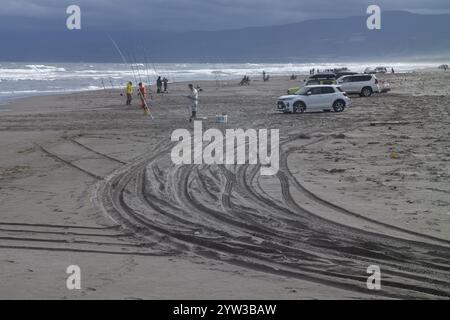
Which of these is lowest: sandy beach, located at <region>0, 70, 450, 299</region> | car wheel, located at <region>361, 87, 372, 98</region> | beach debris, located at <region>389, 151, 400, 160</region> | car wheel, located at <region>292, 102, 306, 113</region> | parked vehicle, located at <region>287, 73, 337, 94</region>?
sandy beach, located at <region>0, 70, 450, 299</region>

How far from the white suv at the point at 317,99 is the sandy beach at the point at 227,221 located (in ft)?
34.8

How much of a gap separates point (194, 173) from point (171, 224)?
460 cm

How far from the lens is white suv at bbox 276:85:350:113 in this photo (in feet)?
103

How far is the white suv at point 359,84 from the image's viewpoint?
4256cm

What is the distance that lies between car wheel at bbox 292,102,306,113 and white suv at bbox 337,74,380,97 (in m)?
11.8

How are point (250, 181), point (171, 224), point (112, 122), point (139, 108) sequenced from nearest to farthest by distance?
1. point (171, 224)
2. point (250, 181)
3. point (112, 122)
4. point (139, 108)

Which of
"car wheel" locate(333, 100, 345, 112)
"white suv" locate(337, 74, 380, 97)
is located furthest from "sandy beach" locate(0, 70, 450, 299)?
"white suv" locate(337, 74, 380, 97)

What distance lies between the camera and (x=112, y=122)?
27734 millimetres

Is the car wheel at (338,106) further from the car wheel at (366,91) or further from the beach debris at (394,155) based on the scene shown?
the beach debris at (394,155)

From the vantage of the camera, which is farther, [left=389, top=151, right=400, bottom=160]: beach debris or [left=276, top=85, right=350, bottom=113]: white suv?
[left=276, top=85, right=350, bottom=113]: white suv

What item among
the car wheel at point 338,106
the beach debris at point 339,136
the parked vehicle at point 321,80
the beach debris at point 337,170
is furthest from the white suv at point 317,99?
the beach debris at point 337,170

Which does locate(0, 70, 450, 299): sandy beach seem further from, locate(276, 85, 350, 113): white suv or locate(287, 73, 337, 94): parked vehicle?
locate(287, 73, 337, 94): parked vehicle
